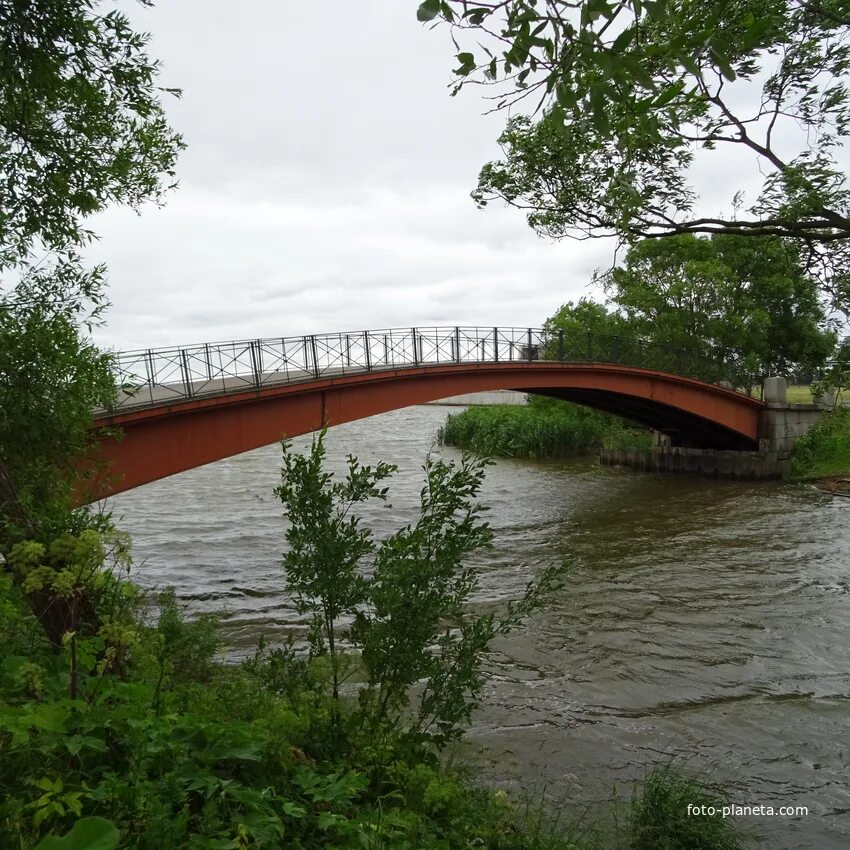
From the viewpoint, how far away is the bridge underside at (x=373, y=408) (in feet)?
36.6

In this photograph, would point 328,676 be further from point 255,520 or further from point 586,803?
point 255,520

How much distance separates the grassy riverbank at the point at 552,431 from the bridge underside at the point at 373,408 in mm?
2134

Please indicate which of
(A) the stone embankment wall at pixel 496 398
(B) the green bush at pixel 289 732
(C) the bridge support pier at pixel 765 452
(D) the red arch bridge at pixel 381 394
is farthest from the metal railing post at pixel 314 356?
(A) the stone embankment wall at pixel 496 398

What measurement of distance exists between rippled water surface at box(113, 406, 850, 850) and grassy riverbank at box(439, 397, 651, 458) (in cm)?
711

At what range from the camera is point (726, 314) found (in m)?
29.9

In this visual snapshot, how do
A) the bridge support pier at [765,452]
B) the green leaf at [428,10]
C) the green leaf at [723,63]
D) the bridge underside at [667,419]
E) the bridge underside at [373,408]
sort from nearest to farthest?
the green leaf at [723,63]
the green leaf at [428,10]
the bridge underside at [373,408]
the bridge underside at [667,419]
the bridge support pier at [765,452]

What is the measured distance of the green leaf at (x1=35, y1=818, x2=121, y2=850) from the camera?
6.09 ft

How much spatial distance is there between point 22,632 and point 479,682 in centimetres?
331

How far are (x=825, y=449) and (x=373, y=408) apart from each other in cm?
1664

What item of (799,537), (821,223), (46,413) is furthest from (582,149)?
(799,537)

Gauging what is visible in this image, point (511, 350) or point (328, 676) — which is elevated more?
point (511, 350)

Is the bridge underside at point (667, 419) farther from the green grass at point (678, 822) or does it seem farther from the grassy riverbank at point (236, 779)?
the grassy riverbank at point (236, 779)

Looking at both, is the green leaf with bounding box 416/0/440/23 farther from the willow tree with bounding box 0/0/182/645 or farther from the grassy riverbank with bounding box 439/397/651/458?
the grassy riverbank with bounding box 439/397/651/458

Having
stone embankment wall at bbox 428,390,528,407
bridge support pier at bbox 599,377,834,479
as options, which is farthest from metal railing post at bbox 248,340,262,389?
stone embankment wall at bbox 428,390,528,407
